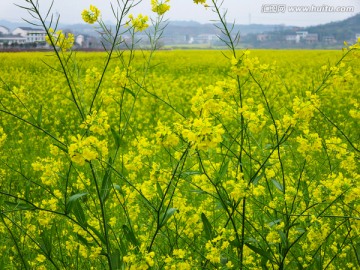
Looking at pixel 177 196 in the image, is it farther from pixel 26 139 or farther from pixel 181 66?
pixel 181 66

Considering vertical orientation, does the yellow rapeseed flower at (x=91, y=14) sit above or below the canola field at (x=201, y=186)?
above

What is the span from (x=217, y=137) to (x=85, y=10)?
1.15m

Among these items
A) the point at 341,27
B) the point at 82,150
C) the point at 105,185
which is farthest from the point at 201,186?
the point at 341,27

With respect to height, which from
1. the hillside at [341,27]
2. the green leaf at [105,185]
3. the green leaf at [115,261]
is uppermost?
the hillside at [341,27]

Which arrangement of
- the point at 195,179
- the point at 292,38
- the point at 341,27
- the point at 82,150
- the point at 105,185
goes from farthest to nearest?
1. the point at 341,27
2. the point at 292,38
3. the point at 195,179
4. the point at 105,185
5. the point at 82,150

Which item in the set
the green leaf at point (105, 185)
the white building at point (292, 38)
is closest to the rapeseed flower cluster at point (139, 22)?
the green leaf at point (105, 185)

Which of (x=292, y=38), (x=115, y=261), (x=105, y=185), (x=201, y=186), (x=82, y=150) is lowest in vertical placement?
(x=115, y=261)

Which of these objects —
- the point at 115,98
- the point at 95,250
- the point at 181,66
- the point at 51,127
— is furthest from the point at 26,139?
the point at 181,66

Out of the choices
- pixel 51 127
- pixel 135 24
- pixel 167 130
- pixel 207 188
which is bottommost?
pixel 51 127

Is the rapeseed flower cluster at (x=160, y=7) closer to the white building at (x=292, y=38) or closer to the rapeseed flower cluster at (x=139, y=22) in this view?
the rapeseed flower cluster at (x=139, y=22)

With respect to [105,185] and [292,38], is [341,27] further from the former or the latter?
[105,185]

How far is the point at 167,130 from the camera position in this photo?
5.76 feet

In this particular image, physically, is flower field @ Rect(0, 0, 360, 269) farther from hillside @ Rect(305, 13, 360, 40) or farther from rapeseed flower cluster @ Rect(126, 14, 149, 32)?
hillside @ Rect(305, 13, 360, 40)

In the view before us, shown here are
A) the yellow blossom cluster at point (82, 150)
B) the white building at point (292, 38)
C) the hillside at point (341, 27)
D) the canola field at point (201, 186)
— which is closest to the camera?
the yellow blossom cluster at point (82, 150)
